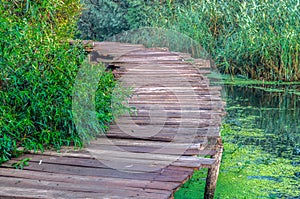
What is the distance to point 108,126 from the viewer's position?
399 centimetres

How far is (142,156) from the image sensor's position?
11.0 ft

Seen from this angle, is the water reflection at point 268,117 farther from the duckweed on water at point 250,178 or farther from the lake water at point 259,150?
the duckweed on water at point 250,178

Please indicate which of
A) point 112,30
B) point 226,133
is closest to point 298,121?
point 226,133

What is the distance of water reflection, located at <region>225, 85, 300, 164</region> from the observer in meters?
5.32

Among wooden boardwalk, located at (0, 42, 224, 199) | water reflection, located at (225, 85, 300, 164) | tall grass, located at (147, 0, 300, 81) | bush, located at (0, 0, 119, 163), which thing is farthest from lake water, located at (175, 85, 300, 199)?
bush, located at (0, 0, 119, 163)

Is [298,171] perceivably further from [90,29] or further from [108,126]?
[90,29]

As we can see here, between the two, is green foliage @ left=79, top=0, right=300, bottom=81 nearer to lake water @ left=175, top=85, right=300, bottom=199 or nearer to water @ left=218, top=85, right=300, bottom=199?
water @ left=218, top=85, right=300, bottom=199

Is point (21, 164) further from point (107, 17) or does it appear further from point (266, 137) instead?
point (107, 17)

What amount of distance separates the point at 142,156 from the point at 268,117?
3486 mm

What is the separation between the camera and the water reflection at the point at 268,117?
17.4 ft

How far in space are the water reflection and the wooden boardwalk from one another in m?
0.67

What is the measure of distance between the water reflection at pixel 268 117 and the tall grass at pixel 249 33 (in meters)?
0.56

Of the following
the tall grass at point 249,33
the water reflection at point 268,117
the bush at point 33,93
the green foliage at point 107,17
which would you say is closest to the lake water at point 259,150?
the water reflection at point 268,117

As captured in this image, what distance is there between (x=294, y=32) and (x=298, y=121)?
2.46m
